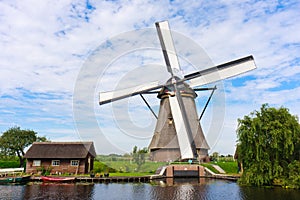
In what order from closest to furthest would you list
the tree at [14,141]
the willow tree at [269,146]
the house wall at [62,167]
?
the willow tree at [269,146] < the house wall at [62,167] < the tree at [14,141]

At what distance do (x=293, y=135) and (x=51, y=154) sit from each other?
73.8ft

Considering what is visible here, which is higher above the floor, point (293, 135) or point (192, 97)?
point (192, 97)

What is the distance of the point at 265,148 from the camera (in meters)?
19.5

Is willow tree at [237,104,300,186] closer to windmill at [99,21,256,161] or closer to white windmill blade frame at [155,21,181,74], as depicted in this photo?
windmill at [99,21,256,161]

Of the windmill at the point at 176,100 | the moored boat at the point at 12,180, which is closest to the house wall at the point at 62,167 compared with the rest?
the moored boat at the point at 12,180

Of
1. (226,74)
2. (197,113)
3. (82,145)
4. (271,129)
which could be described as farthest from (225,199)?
(82,145)

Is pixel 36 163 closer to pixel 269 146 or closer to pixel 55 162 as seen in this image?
pixel 55 162

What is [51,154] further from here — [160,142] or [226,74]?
[226,74]

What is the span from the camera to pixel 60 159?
28359 mm

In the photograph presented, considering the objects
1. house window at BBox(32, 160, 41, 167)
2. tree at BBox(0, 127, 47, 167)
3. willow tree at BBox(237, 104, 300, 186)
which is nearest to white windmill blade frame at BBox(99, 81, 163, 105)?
willow tree at BBox(237, 104, 300, 186)

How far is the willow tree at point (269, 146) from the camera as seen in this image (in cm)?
1886

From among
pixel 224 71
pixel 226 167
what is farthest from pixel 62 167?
pixel 224 71

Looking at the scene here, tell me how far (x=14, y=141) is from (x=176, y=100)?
2784 cm

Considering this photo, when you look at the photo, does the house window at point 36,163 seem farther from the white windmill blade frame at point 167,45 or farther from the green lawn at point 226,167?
the green lawn at point 226,167
